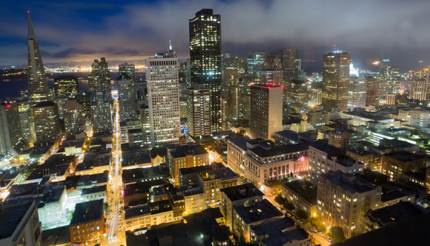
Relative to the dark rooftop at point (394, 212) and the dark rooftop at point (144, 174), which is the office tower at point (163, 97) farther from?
the dark rooftop at point (394, 212)

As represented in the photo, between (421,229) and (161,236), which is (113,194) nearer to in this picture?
(161,236)

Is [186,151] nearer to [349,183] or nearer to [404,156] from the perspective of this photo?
[349,183]

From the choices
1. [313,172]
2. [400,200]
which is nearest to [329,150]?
[313,172]

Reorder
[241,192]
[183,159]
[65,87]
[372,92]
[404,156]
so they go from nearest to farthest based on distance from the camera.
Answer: [241,192], [404,156], [183,159], [372,92], [65,87]

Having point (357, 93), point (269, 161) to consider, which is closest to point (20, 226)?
point (269, 161)

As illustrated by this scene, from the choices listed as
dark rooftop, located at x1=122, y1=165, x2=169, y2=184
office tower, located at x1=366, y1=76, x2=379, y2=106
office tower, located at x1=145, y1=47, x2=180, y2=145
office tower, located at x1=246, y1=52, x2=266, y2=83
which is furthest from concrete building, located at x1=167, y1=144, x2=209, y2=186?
office tower, located at x1=246, y1=52, x2=266, y2=83

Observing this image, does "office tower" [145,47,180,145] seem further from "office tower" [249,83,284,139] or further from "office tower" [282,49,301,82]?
"office tower" [282,49,301,82]

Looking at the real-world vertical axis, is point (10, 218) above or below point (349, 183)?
above
